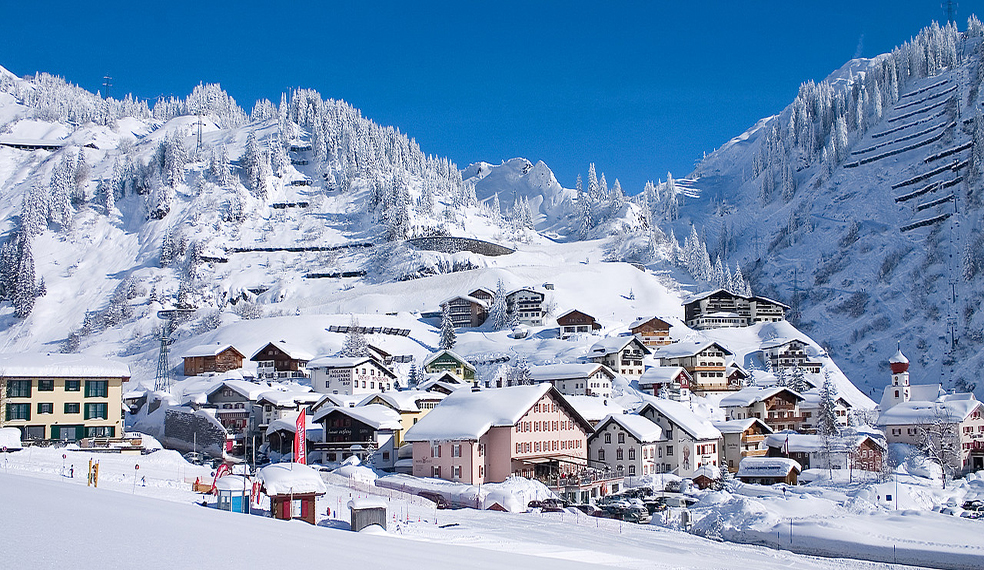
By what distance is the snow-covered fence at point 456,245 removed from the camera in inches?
5433

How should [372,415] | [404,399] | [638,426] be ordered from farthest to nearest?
1. [404,399]
2. [372,415]
3. [638,426]

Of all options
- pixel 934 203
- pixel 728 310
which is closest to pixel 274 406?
pixel 728 310

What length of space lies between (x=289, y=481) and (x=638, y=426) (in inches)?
1270

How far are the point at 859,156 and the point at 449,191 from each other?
83447 millimetres

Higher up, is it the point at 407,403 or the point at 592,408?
the point at 407,403

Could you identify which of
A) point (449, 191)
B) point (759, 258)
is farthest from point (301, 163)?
point (759, 258)

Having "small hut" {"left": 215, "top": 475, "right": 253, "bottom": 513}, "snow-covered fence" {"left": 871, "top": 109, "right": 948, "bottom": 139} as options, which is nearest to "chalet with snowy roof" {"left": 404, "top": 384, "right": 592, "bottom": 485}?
"small hut" {"left": 215, "top": 475, "right": 253, "bottom": 513}

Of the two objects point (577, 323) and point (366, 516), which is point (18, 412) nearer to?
point (366, 516)

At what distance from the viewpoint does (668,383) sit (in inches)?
2972

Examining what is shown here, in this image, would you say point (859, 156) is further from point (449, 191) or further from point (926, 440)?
point (926, 440)

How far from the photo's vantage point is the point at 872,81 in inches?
7520

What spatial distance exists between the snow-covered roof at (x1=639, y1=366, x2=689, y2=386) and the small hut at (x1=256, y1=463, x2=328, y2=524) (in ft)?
170

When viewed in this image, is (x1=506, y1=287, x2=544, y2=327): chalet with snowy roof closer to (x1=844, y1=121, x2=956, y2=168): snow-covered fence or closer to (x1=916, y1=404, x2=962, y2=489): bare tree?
(x1=916, y1=404, x2=962, y2=489): bare tree

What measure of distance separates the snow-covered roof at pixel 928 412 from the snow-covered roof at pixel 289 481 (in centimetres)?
5400
